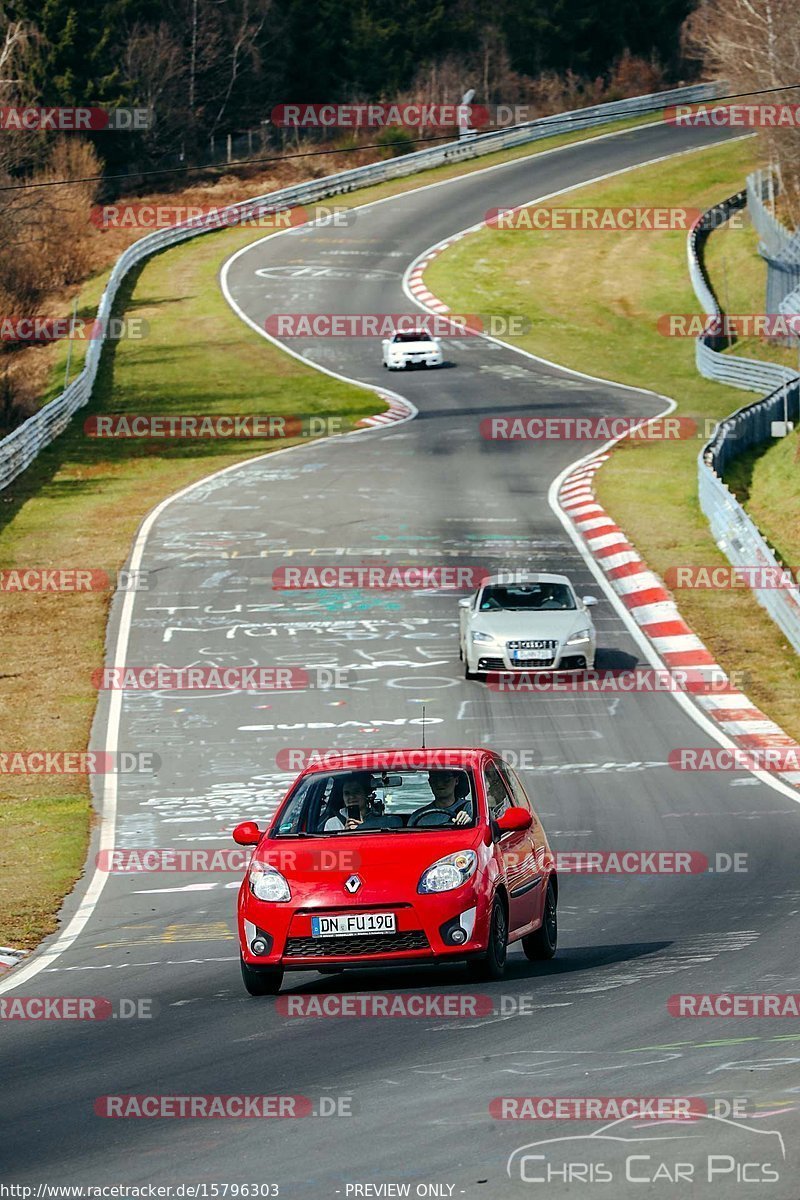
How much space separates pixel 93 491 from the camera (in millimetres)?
41531

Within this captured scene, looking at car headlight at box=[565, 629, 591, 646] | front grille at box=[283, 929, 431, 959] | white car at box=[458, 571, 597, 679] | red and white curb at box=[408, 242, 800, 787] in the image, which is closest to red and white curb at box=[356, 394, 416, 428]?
red and white curb at box=[408, 242, 800, 787]

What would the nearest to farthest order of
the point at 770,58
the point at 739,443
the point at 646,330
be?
the point at 739,443 → the point at 646,330 → the point at 770,58

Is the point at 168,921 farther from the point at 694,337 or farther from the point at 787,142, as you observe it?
the point at 787,142

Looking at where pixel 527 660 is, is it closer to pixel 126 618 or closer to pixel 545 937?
pixel 126 618

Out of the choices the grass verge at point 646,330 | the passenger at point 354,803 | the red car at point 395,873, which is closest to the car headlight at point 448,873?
the red car at point 395,873

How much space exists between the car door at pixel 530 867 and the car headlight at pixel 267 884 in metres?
1.49

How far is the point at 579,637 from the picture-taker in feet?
84.2

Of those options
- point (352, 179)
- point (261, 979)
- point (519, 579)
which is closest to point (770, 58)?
point (352, 179)

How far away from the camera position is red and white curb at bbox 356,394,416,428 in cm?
4875

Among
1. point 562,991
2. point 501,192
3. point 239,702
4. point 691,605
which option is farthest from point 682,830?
point 501,192

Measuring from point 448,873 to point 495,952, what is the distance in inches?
23.1

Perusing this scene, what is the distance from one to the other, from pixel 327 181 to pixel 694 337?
26.3 m

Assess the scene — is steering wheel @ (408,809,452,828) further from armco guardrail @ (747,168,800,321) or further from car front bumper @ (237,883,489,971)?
armco guardrail @ (747,168,800,321)

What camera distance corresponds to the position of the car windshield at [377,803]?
39.1 feet
